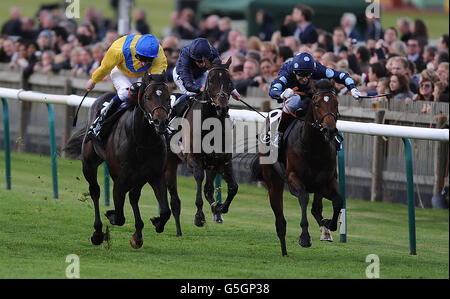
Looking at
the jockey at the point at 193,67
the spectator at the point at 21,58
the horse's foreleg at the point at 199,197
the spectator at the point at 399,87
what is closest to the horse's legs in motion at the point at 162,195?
the horse's foreleg at the point at 199,197

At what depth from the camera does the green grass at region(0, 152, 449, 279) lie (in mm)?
8695

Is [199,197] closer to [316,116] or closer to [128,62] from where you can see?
[128,62]

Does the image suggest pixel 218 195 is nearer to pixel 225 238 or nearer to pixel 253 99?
pixel 225 238

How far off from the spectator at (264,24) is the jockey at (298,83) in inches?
411

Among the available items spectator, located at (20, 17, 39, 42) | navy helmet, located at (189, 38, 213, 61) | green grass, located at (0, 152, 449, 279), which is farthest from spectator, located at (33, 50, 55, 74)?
navy helmet, located at (189, 38, 213, 61)

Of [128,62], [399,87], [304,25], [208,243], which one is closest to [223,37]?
[304,25]

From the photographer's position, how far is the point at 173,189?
Answer: 11.1 m

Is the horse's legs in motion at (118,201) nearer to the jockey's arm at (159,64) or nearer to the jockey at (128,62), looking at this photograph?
the jockey at (128,62)

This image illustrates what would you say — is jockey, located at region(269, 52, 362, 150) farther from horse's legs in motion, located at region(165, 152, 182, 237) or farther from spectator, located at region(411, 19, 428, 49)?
spectator, located at region(411, 19, 428, 49)

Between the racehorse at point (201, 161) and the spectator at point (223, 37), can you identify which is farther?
the spectator at point (223, 37)

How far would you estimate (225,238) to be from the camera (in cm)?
1062

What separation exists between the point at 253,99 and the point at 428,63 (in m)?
2.35

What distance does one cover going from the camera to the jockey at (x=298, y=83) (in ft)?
31.6
